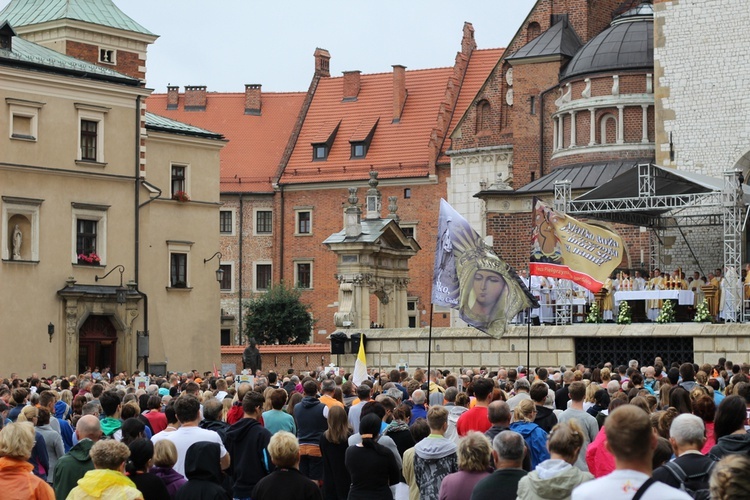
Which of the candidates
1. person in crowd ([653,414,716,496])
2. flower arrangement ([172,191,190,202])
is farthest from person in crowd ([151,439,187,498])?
flower arrangement ([172,191,190,202])

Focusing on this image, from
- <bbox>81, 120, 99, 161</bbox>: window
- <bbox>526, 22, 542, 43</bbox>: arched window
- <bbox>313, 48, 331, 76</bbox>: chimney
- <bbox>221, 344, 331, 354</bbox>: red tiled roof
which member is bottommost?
<bbox>221, 344, 331, 354</bbox>: red tiled roof

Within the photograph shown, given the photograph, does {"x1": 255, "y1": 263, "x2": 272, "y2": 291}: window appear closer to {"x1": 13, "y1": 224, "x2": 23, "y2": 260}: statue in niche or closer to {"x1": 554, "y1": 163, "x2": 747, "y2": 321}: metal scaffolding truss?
{"x1": 13, "y1": 224, "x2": 23, "y2": 260}: statue in niche

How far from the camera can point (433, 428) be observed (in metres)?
10.1

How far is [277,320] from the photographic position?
59.1 meters

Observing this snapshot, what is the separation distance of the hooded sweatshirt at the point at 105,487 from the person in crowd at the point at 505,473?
208 centimetres

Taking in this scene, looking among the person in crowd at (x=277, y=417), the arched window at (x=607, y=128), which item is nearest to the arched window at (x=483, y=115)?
the arched window at (x=607, y=128)

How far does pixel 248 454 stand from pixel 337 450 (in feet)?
2.41

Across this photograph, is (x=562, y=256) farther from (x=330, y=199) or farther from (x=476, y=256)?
(x=330, y=199)

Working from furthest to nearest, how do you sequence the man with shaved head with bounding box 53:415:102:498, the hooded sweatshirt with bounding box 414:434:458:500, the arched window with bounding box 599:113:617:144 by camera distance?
the arched window with bounding box 599:113:617:144 < the hooded sweatshirt with bounding box 414:434:458:500 < the man with shaved head with bounding box 53:415:102:498

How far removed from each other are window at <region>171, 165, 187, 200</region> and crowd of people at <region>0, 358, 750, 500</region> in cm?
2844

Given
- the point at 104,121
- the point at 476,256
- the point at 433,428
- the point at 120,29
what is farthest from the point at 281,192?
the point at 433,428

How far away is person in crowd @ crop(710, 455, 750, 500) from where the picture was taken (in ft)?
18.9

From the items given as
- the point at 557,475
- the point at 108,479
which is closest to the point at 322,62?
the point at 108,479

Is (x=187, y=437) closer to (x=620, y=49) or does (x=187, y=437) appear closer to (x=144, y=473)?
Answer: (x=144, y=473)
